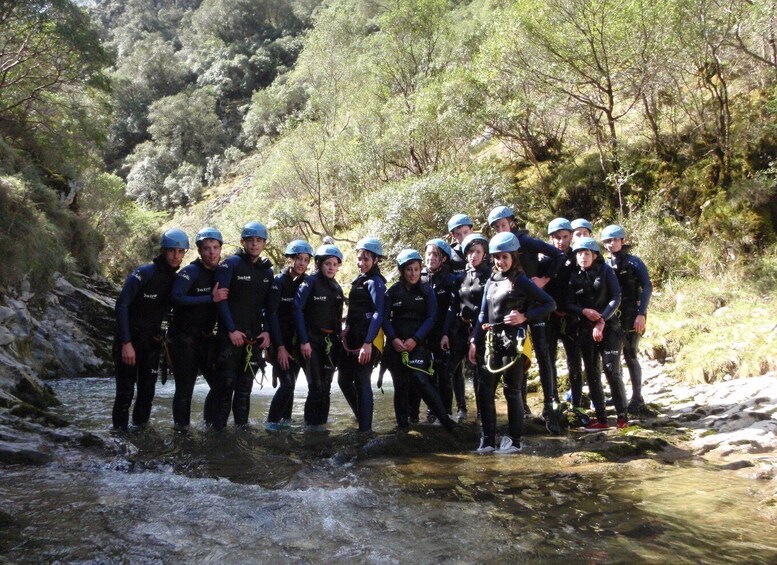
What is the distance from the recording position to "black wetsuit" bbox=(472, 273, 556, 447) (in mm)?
5617

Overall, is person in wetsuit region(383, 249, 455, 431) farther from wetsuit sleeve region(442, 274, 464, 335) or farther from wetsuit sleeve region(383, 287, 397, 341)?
wetsuit sleeve region(442, 274, 464, 335)

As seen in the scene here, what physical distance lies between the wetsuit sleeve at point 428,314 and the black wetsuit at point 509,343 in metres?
0.77

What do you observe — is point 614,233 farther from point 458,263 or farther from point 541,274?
point 458,263

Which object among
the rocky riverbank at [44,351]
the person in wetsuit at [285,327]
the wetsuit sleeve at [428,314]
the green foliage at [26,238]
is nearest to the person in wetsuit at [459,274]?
the wetsuit sleeve at [428,314]

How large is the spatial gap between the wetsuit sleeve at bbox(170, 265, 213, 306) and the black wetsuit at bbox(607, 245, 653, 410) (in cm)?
499

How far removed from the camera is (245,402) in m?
6.56

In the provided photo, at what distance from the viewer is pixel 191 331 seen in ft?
20.6

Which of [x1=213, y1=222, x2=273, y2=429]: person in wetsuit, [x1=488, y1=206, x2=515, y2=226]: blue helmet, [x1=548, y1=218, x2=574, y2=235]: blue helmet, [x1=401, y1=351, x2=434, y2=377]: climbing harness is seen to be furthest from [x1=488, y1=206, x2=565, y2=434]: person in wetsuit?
[x1=213, y1=222, x2=273, y2=429]: person in wetsuit

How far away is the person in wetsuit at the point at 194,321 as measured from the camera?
6.19 m

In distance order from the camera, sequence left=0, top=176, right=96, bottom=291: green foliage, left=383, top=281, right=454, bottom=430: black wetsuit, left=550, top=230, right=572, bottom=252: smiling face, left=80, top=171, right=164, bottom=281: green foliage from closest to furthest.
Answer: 1. left=383, top=281, right=454, bottom=430: black wetsuit
2. left=550, top=230, right=572, bottom=252: smiling face
3. left=0, top=176, right=96, bottom=291: green foliage
4. left=80, top=171, right=164, bottom=281: green foliage

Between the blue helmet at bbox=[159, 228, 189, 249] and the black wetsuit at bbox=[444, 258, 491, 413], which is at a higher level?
the blue helmet at bbox=[159, 228, 189, 249]

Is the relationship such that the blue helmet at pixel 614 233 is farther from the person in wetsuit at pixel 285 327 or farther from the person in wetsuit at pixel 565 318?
the person in wetsuit at pixel 285 327

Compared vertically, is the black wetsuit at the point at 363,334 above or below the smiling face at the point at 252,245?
below

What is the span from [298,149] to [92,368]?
15446mm
